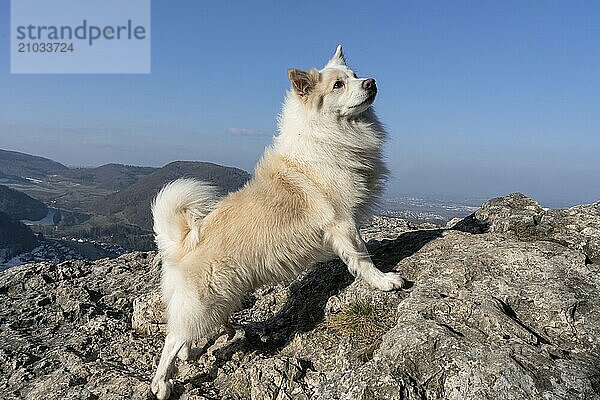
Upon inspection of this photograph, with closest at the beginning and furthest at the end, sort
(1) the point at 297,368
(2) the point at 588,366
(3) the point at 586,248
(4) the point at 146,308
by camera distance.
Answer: (2) the point at 588,366 < (1) the point at 297,368 < (3) the point at 586,248 < (4) the point at 146,308

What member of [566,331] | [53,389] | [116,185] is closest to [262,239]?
[53,389]

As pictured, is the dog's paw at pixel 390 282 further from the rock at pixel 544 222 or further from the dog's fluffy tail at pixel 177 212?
the dog's fluffy tail at pixel 177 212

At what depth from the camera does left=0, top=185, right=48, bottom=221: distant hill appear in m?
122

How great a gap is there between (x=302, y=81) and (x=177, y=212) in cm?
226

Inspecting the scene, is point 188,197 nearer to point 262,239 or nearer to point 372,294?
point 262,239

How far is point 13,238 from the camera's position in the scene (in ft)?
271

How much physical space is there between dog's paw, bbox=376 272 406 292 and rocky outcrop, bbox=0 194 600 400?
0.37 ft

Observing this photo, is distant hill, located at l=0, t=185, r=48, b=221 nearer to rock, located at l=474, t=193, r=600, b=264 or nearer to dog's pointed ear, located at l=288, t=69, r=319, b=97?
dog's pointed ear, located at l=288, t=69, r=319, b=97

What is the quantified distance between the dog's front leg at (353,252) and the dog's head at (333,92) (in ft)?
5.06

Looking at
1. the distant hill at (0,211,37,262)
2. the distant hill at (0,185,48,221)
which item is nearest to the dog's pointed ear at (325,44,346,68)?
the distant hill at (0,211,37,262)

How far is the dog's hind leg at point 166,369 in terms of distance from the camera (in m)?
4.60

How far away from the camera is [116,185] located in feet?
577

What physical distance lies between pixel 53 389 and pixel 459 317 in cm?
405

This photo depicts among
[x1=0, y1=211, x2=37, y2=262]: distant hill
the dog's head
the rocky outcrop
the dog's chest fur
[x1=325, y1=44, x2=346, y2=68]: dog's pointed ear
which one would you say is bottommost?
[x1=0, y1=211, x2=37, y2=262]: distant hill
